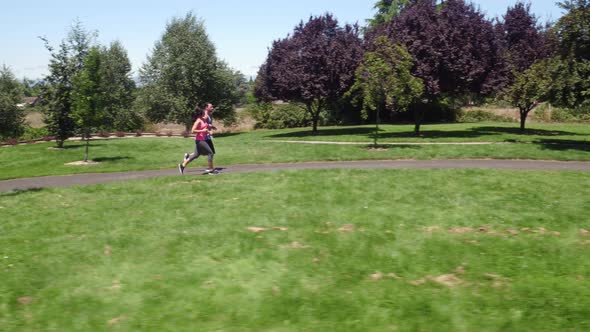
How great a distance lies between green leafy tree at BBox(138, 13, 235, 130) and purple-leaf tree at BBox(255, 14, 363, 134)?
5.12m

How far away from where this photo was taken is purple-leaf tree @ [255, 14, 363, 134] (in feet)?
101

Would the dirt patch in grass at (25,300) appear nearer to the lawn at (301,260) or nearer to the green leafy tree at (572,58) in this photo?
the lawn at (301,260)

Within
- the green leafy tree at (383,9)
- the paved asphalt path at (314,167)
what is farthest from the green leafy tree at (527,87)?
the green leafy tree at (383,9)

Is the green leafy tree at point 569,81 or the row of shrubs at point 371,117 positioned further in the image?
the row of shrubs at point 371,117

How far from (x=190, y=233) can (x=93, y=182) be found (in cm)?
685

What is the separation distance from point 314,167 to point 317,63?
17.3 meters

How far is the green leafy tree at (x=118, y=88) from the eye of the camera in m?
41.7

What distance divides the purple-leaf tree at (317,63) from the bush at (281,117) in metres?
11.1

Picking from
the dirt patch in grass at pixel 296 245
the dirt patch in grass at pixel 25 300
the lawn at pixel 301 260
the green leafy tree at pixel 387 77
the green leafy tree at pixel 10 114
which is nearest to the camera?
the lawn at pixel 301 260

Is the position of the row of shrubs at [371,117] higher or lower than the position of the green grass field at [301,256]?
higher

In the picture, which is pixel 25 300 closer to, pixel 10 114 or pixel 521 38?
pixel 10 114

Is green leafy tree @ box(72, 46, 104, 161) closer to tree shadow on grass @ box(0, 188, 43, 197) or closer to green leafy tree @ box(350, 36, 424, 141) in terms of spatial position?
tree shadow on grass @ box(0, 188, 43, 197)

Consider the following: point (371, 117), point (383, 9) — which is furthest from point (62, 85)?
point (383, 9)

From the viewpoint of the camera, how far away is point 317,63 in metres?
31.2
